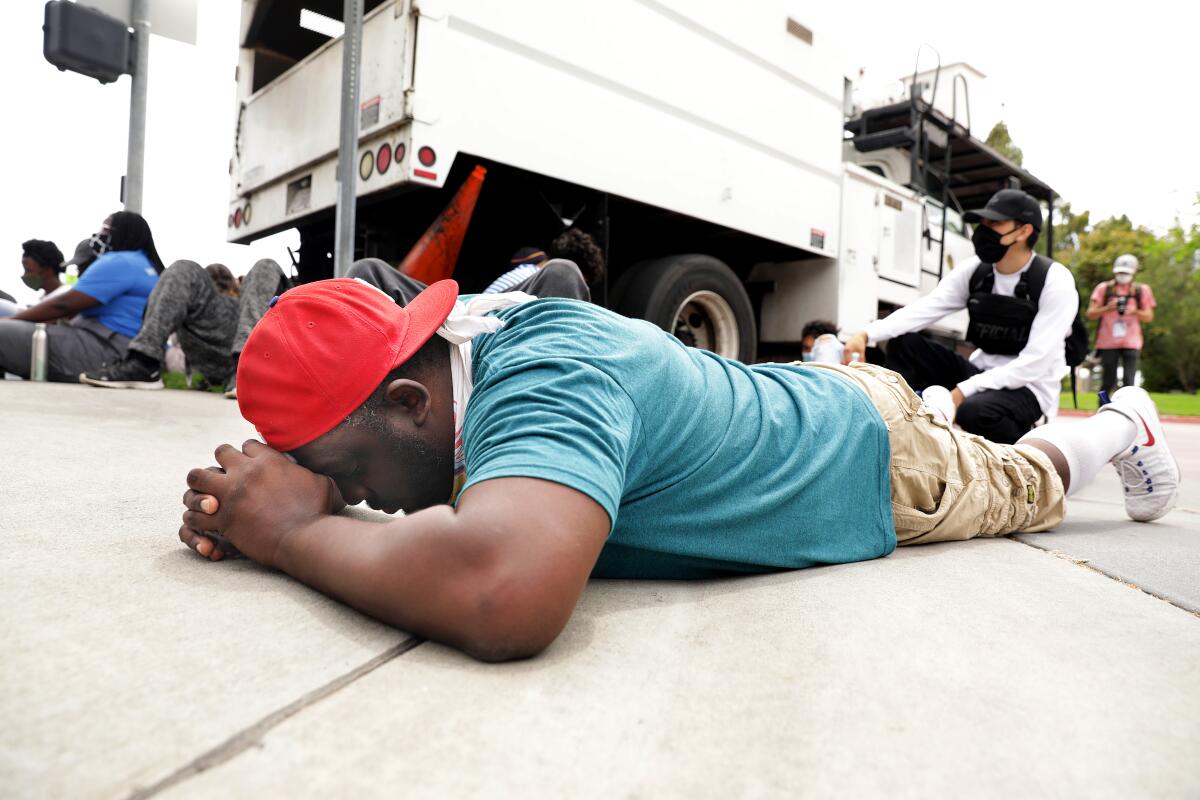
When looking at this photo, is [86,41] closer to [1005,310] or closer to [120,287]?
[120,287]

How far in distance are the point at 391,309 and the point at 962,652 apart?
107 centimetres

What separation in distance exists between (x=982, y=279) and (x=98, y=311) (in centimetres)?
534

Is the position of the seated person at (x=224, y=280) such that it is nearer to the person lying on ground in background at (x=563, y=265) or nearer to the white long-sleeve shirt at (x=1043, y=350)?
the person lying on ground in background at (x=563, y=265)

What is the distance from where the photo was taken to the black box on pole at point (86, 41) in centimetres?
464

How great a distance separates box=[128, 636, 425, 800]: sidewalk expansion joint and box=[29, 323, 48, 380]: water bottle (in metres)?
5.13

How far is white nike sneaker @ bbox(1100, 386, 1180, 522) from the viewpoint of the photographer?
2443mm

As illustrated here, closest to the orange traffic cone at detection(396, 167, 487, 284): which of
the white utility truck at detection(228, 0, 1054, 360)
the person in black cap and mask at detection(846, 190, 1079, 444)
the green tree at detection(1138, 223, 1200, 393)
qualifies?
the white utility truck at detection(228, 0, 1054, 360)

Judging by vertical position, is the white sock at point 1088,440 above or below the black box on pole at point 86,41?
below

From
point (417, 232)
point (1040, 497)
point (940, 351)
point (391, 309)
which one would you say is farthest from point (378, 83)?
point (1040, 497)

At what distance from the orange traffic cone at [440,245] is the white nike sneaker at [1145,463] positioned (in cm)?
286

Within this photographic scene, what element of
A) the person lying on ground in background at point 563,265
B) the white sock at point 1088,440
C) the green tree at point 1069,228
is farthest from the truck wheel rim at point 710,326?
the green tree at point 1069,228

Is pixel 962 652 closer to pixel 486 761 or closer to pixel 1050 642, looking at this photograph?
pixel 1050 642

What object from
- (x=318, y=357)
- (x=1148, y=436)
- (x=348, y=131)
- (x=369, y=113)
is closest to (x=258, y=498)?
(x=318, y=357)

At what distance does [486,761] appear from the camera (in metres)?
0.76
